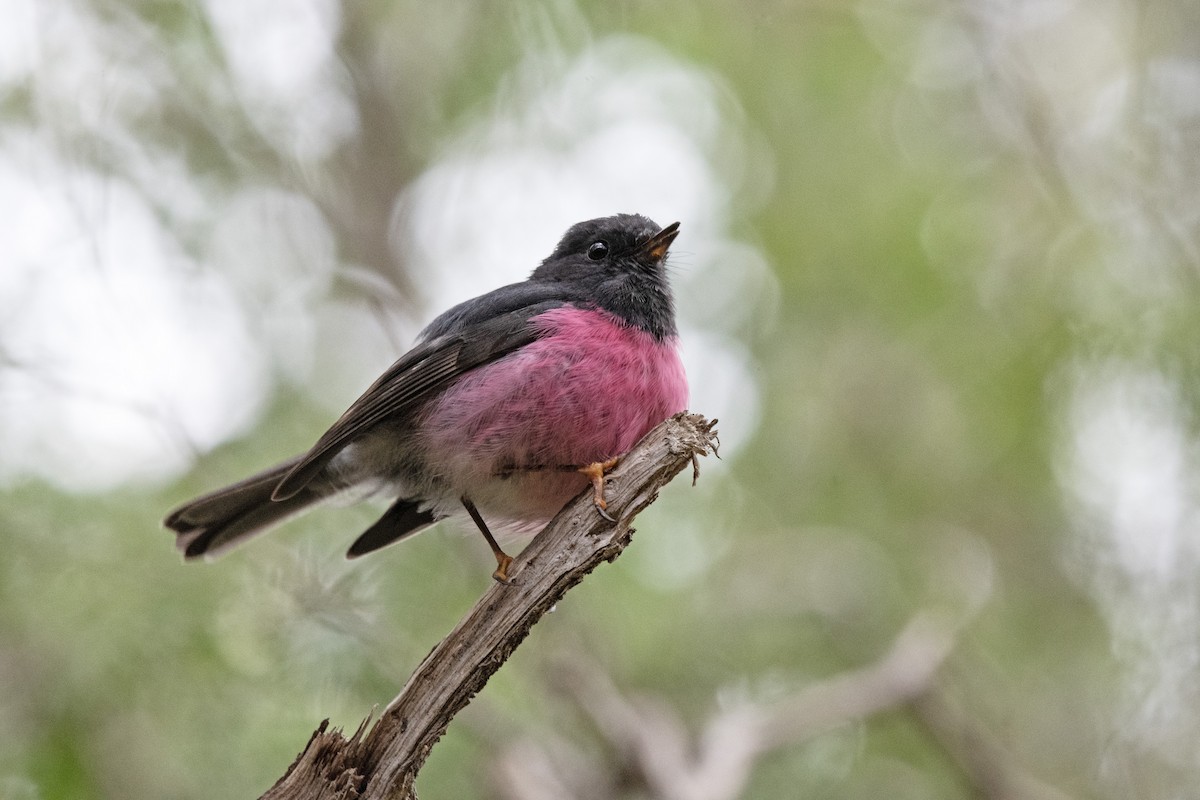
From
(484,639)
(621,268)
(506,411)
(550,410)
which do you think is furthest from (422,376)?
(484,639)

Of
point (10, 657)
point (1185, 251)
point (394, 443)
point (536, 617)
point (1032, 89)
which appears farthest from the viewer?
point (1032, 89)

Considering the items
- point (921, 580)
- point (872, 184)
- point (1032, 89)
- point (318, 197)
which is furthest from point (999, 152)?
point (318, 197)

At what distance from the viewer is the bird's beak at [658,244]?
5.00 metres

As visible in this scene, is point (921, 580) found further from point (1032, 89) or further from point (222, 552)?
point (222, 552)

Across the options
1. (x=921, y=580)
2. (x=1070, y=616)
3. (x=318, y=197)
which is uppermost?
(x=318, y=197)

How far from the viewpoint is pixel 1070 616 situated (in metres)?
7.40

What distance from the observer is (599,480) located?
364 centimetres

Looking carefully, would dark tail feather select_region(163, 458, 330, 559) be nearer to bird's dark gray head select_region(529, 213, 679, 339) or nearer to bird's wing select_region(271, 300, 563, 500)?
bird's wing select_region(271, 300, 563, 500)

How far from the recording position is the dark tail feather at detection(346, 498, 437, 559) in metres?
4.86

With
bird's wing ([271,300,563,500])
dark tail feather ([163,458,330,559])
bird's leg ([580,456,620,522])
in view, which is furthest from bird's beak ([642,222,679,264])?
dark tail feather ([163,458,330,559])

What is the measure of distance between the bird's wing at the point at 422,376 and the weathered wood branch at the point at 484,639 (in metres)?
1.05

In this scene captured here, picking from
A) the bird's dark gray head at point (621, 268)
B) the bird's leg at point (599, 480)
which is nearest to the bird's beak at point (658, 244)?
the bird's dark gray head at point (621, 268)

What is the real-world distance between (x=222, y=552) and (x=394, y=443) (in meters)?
0.95

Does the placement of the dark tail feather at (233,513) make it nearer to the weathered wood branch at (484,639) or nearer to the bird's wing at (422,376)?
the bird's wing at (422,376)
